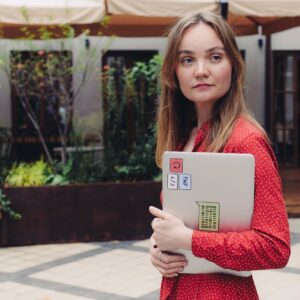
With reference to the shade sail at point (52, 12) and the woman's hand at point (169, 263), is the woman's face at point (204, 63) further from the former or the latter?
the shade sail at point (52, 12)

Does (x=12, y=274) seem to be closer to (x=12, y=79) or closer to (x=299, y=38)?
(x=12, y=79)

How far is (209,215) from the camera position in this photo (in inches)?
58.6

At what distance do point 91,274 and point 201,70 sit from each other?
4282 millimetres

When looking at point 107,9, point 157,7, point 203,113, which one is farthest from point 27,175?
point 203,113

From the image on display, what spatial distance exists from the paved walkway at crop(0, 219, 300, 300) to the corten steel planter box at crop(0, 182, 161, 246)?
12cm

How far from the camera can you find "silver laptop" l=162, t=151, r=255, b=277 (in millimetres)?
1448

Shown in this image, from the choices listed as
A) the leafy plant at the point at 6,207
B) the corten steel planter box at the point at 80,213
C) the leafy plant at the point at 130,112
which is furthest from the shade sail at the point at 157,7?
the leafy plant at the point at 6,207

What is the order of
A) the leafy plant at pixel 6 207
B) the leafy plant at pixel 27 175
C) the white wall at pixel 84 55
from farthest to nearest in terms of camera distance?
the white wall at pixel 84 55 → the leafy plant at pixel 27 175 → the leafy plant at pixel 6 207

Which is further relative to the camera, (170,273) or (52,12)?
(52,12)

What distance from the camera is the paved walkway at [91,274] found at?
16.4 ft

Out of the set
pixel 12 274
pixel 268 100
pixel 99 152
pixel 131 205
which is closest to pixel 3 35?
pixel 99 152

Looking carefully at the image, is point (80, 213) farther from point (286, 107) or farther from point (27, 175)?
point (286, 107)

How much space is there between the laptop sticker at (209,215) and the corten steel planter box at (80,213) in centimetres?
538

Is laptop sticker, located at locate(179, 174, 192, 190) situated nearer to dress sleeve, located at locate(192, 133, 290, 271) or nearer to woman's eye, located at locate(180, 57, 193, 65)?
dress sleeve, located at locate(192, 133, 290, 271)
